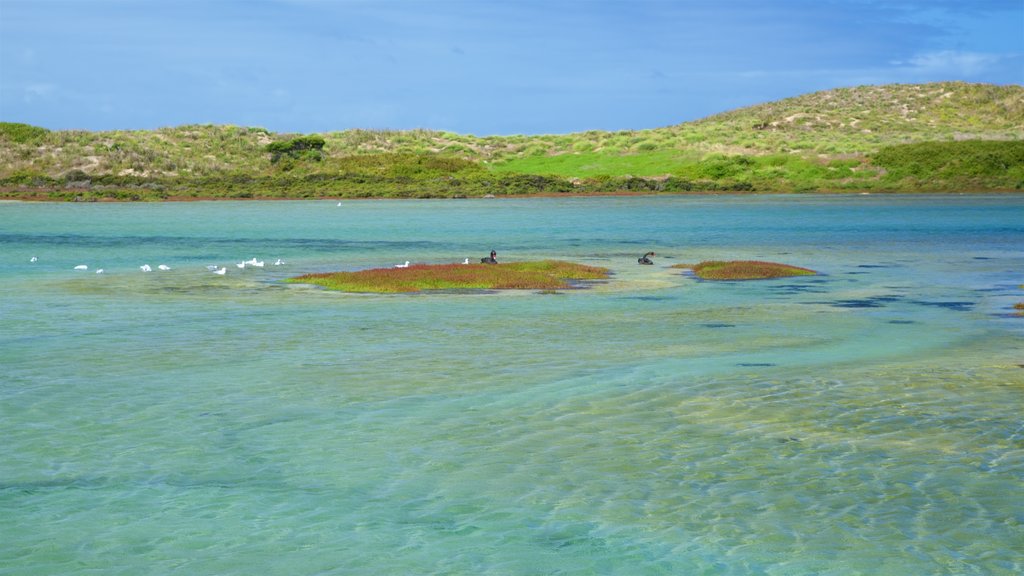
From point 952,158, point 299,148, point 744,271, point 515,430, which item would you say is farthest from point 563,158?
point 515,430

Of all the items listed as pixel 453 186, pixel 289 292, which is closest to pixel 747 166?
pixel 453 186

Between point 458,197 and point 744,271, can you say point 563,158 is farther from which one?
point 744,271

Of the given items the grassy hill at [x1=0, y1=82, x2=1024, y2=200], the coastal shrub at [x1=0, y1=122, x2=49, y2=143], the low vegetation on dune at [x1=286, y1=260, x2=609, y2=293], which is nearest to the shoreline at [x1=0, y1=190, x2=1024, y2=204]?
the grassy hill at [x1=0, y1=82, x2=1024, y2=200]

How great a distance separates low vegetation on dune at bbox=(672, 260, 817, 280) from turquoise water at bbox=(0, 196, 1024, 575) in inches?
86.1

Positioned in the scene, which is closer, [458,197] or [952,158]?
[952,158]

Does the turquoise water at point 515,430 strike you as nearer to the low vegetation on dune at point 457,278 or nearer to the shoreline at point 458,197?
the low vegetation on dune at point 457,278

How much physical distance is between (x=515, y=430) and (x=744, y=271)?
2618 cm

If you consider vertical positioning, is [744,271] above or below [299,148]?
below

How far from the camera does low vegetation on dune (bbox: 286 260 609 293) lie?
38.7m

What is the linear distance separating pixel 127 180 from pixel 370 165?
29.9m

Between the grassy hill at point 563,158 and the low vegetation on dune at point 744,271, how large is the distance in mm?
88471

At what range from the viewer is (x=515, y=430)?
1805cm

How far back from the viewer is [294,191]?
13550 cm

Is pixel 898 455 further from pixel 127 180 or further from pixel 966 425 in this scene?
pixel 127 180
